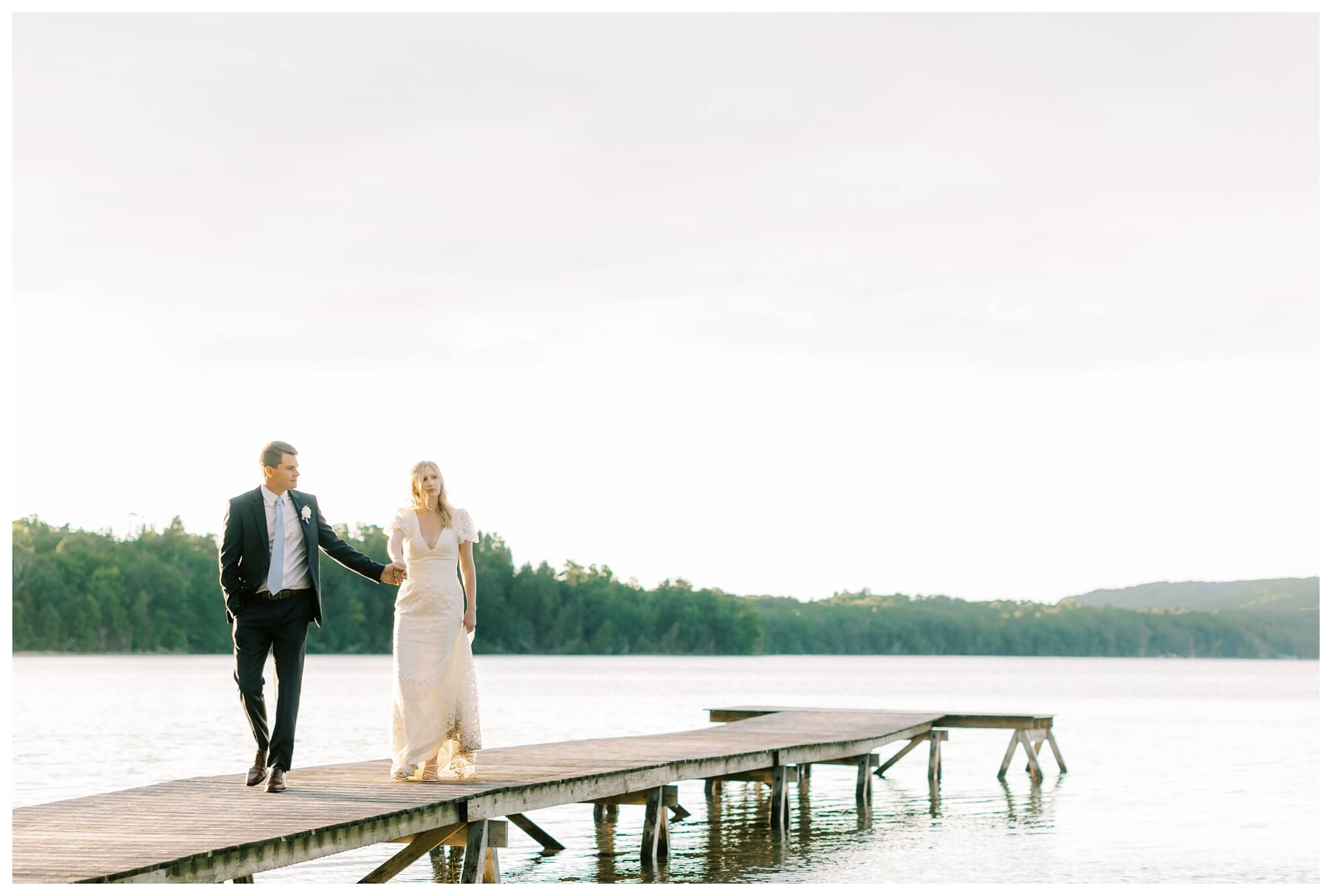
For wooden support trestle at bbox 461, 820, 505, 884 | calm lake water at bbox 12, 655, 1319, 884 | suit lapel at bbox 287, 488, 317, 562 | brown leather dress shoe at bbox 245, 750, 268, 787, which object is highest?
suit lapel at bbox 287, 488, 317, 562

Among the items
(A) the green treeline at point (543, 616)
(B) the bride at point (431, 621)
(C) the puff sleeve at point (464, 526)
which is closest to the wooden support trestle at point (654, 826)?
(B) the bride at point (431, 621)

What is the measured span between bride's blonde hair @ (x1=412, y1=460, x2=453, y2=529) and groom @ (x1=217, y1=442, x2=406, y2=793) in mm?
795

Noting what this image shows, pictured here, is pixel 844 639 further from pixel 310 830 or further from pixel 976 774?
pixel 310 830

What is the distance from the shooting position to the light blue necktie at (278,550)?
9.14 metres

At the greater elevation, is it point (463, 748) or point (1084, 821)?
point (463, 748)

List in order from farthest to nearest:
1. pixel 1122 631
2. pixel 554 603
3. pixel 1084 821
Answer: pixel 1122 631 < pixel 554 603 < pixel 1084 821

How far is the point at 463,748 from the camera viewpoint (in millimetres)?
10344

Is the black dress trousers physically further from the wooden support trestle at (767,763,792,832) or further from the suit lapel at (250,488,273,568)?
the wooden support trestle at (767,763,792,832)

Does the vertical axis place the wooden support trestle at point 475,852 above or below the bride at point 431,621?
below

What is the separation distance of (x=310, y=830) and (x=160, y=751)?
846 inches

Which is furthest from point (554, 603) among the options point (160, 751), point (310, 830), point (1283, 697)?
point (310, 830)

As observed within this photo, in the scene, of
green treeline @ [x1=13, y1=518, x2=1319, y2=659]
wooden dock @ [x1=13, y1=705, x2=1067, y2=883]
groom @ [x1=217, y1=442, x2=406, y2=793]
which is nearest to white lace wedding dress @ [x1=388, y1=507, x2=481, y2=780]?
wooden dock @ [x1=13, y1=705, x2=1067, y2=883]

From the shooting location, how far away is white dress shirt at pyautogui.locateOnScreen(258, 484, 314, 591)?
9164mm

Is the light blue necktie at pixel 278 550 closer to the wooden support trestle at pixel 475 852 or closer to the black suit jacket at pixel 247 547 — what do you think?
the black suit jacket at pixel 247 547
